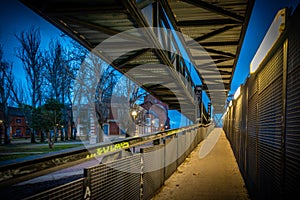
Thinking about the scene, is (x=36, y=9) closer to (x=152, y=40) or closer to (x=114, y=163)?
(x=152, y=40)

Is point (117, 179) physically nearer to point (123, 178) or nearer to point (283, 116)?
point (123, 178)

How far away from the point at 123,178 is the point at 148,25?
296cm

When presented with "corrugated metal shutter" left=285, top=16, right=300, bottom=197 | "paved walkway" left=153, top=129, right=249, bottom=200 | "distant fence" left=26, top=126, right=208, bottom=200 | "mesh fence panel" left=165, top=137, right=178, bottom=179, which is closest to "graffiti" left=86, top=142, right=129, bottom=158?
"distant fence" left=26, top=126, right=208, bottom=200

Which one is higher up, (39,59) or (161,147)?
(39,59)

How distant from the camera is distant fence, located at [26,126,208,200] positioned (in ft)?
7.23

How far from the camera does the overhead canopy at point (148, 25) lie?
13.5 feet

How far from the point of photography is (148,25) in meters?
4.59

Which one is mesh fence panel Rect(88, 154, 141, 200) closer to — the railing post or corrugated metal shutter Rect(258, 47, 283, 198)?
the railing post

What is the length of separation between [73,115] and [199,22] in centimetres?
3735

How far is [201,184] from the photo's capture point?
6.36 meters

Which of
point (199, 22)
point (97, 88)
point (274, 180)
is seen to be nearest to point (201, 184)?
point (274, 180)

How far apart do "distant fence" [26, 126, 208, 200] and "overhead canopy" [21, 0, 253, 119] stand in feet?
8.08

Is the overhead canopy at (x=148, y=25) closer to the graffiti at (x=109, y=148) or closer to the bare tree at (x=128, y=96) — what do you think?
the graffiti at (x=109, y=148)

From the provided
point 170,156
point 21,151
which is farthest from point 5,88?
point 170,156
